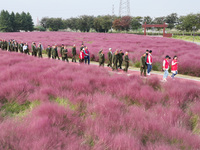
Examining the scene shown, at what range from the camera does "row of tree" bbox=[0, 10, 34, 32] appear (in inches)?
2977

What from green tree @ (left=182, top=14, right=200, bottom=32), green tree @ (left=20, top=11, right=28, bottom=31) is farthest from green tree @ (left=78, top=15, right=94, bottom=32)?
green tree @ (left=182, top=14, right=200, bottom=32)

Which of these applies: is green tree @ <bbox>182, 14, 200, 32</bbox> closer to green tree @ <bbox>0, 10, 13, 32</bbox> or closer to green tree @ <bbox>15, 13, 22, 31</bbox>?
green tree @ <bbox>15, 13, 22, 31</bbox>

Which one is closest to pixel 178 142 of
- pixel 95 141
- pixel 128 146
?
pixel 128 146

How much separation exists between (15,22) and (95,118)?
293ft

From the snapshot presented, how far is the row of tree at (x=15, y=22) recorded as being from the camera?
248 ft

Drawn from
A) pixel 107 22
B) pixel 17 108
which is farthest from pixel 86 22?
pixel 17 108

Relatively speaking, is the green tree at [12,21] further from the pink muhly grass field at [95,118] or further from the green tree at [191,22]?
the pink muhly grass field at [95,118]

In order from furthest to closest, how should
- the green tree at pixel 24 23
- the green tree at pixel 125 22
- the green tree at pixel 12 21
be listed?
the green tree at pixel 24 23 → the green tree at pixel 12 21 → the green tree at pixel 125 22

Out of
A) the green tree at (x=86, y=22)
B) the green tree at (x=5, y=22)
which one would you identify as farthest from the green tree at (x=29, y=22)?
the green tree at (x=86, y=22)

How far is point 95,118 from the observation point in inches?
147

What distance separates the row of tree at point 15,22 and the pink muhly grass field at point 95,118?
82.5 meters

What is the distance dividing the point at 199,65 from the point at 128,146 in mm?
10816

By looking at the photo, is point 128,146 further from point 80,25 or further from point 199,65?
point 80,25

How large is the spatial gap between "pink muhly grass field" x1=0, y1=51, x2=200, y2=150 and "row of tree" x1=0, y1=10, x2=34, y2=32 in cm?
8247
